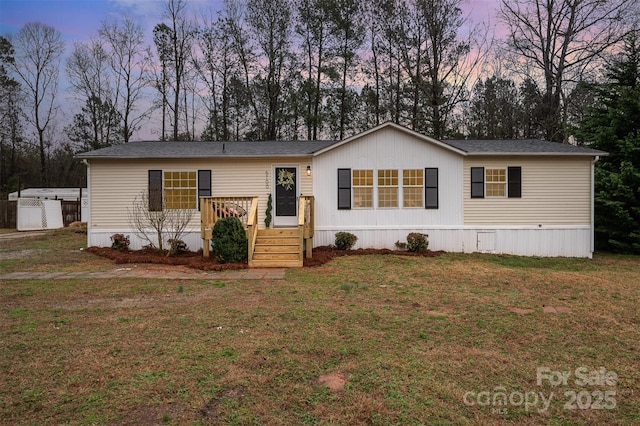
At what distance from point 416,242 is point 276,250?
4.55 m

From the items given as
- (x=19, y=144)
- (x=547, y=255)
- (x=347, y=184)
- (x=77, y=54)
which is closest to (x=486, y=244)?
(x=547, y=255)

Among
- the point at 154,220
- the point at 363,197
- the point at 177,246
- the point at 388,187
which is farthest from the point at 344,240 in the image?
the point at 154,220

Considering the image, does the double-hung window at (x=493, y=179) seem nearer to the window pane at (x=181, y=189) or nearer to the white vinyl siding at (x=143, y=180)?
the white vinyl siding at (x=143, y=180)

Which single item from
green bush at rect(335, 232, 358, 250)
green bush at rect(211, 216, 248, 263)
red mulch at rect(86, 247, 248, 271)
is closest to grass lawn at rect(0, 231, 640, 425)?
red mulch at rect(86, 247, 248, 271)

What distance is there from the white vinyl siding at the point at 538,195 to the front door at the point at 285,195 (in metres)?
5.57

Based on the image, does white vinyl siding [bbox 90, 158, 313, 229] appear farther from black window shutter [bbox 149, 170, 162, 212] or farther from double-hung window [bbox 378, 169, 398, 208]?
double-hung window [bbox 378, 169, 398, 208]

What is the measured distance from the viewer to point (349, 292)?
7.43 metres

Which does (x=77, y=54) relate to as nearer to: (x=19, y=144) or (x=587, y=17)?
(x=19, y=144)

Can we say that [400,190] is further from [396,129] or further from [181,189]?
[181,189]

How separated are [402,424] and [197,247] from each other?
426 inches

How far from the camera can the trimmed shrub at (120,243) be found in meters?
12.4

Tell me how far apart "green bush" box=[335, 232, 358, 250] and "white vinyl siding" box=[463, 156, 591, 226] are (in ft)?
12.5

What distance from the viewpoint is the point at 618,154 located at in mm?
13914

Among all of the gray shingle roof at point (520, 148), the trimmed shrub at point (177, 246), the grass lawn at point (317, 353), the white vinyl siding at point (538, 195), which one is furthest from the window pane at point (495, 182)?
the trimmed shrub at point (177, 246)
